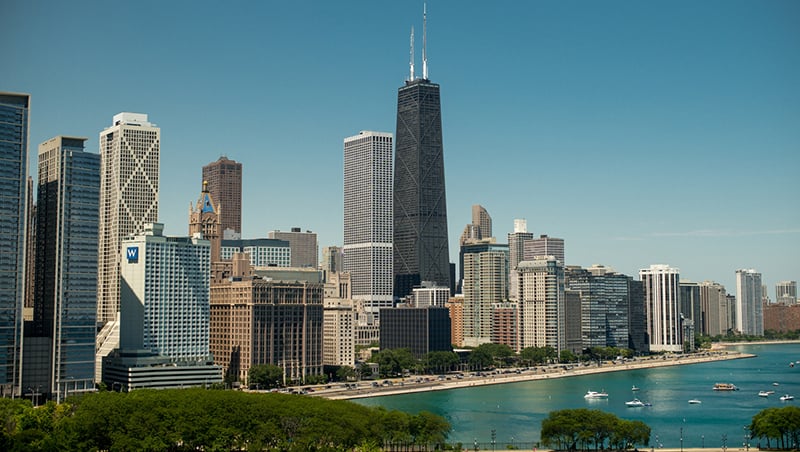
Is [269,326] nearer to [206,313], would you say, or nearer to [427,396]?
[206,313]

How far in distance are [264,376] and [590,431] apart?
7669 cm

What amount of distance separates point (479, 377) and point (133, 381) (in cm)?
7311

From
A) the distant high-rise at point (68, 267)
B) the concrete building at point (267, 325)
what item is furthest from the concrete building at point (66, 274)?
the concrete building at point (267, 325)

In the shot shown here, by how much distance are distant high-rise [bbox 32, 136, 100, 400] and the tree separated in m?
28.8

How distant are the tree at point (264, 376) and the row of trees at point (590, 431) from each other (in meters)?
72.3

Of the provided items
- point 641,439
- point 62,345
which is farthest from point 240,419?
point 62,345

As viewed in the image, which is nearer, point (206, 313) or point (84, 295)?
point (84, 295)

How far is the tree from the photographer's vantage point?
153 metres

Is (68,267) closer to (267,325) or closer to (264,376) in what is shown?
(264,376)

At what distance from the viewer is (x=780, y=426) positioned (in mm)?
88688

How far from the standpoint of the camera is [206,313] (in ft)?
506

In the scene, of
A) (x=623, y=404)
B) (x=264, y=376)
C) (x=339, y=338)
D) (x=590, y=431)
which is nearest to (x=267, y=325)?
(x=264, y=376)

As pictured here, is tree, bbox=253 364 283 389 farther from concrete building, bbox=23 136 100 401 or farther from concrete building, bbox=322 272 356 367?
concrete building, bbox=322 272 356 367

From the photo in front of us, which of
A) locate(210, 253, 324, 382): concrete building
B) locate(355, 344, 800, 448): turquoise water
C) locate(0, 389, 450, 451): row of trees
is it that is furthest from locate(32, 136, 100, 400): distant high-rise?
locate(355, 344, 800, 448): turquoise water
